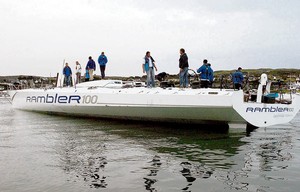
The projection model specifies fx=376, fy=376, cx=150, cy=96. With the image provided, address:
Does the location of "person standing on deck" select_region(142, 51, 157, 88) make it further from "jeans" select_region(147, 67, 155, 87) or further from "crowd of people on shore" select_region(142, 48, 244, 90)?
"crowd of people on shore" select_region(142, 48, 244, 90)

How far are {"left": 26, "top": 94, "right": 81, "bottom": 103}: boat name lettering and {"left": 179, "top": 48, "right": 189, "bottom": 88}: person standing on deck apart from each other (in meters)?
5.17

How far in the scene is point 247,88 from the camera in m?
16.0

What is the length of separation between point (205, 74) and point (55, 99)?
8.34 metres

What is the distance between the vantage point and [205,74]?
1582cm

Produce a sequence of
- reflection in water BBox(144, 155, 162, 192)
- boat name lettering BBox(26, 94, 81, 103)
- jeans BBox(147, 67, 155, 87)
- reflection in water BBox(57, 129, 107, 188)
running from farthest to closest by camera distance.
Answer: boat name lettering BBox(26, 94, 81, 103), jeans BBox(147, 67, 155, 87), reflection in water BBox(57, 129, 107, 188), reflection in water BBox(144, 155, 162, 192)

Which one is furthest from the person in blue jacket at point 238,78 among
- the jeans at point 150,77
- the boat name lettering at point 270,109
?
the jeans at point 150,77

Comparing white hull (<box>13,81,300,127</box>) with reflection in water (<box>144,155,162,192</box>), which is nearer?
reflection in water (<box>144,155,162,192</box>)

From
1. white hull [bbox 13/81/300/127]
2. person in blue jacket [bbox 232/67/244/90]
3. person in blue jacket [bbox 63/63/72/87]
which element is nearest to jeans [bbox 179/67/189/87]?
white hull [bbox 13/81/300/127]

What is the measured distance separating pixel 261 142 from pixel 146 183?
5905mm

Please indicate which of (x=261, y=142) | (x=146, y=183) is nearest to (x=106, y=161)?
(x=146, y=183)

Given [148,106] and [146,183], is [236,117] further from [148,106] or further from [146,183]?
[146,183]

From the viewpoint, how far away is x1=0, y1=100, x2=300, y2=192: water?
21.2 feet

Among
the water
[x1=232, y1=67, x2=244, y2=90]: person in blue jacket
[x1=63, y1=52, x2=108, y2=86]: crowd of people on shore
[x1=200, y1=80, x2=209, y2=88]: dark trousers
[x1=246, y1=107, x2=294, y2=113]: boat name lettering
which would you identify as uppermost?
[x1=63, y1=52, x2=108, y2=86]: crowd of people on shore

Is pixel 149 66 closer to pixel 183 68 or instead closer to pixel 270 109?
pixel 183 68
